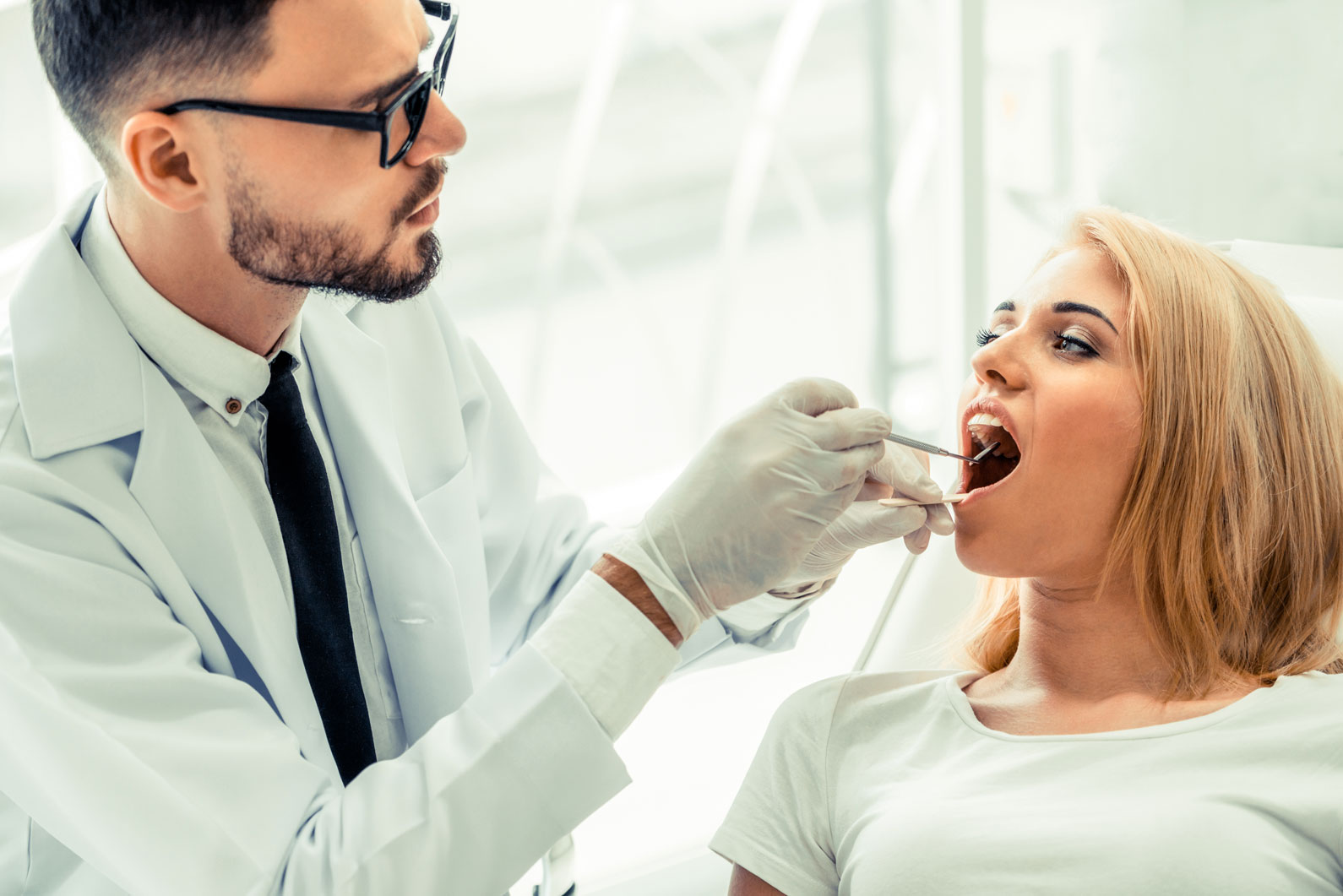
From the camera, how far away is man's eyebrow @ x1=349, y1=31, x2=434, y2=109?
1324 mm

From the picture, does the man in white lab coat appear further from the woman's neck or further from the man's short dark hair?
the woman's neck

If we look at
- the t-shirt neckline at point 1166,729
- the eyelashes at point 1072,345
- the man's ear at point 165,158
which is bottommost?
the t-shirt neckline at point 1166,729

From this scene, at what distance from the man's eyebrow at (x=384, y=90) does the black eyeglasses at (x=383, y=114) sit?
0.01 meters

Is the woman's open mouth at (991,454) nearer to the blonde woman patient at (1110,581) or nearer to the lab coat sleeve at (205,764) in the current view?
the blonde woman patient at (1110,581)

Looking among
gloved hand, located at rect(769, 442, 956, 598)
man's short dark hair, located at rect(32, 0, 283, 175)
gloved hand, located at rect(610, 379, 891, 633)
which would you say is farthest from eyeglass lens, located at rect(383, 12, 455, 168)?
gloved hand, located at rect(769, 442, 956, 598)

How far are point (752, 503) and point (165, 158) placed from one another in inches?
30.2

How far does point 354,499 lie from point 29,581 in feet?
1.37

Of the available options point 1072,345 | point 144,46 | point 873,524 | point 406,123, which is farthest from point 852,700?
point 144,46

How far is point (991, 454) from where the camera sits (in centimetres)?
163

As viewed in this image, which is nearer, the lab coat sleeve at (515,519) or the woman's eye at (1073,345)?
the woman's eye at (1073,345)

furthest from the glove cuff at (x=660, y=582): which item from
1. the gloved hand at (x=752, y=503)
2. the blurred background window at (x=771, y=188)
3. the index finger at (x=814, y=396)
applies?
the blurred background window at (x=771, y=188)

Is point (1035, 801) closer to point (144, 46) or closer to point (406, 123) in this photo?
point (406, 123)

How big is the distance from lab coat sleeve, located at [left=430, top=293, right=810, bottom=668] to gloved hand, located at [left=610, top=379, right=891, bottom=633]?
0.35 metres

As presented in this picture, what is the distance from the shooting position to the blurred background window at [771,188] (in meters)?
2.30
